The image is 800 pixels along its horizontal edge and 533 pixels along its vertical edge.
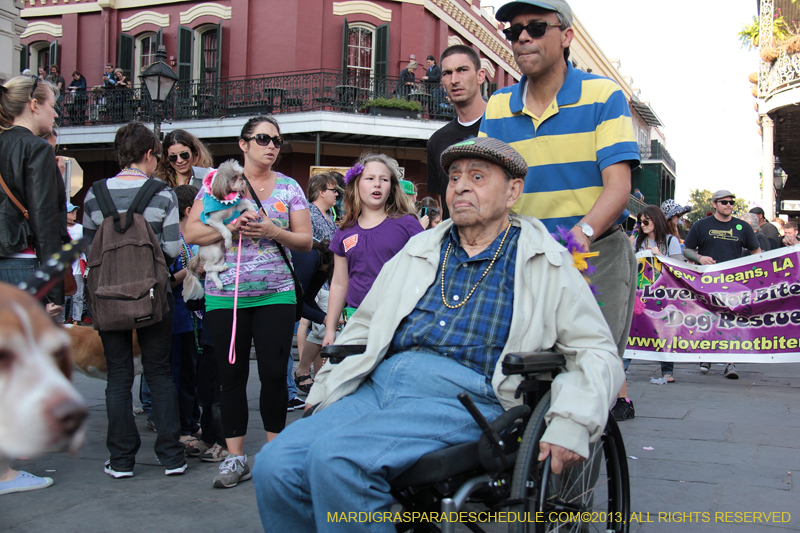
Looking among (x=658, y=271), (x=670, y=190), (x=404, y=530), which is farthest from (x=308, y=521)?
(x=670, y=190)

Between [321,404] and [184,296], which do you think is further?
[184,296]

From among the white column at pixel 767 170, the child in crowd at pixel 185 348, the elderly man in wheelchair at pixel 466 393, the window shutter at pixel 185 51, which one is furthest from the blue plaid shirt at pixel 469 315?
the white column at pixel 767 170

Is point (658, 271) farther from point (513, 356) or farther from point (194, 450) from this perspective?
point (513, 356)

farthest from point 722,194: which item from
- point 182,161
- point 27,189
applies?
point 27,189

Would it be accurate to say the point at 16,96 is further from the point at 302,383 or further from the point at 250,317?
the point at 302,383

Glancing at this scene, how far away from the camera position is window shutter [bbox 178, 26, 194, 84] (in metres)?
21.6

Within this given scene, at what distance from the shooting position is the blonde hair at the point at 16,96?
3.51m

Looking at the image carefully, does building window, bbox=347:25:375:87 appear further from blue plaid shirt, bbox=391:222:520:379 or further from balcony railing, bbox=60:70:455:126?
blue plaid shirt, bbox=391:222:520:379

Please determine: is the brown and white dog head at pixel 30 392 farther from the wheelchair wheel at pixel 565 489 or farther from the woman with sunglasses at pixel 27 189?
the woman with sunglasses at pixel 27 189

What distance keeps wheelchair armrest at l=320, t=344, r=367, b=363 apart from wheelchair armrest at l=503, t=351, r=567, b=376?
2.36 feet

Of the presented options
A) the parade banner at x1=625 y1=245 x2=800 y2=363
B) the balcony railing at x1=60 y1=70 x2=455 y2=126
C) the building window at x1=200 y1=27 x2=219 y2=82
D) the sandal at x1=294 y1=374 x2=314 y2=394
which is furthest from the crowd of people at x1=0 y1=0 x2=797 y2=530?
the building window at x1=200 y1=27 x2=219 y2=82

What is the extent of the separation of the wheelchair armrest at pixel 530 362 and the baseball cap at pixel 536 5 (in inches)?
63.7

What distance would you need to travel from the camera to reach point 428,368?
8.25 feet

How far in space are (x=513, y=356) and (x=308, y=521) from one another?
896mm
